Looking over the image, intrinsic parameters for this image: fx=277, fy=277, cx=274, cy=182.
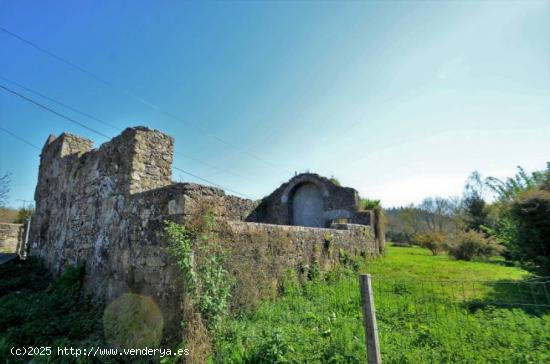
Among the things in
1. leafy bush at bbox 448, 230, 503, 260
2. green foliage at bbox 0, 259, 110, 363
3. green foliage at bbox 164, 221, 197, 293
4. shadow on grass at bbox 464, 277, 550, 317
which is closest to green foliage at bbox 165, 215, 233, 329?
green foliage at bbox 164, 221, 197, 293

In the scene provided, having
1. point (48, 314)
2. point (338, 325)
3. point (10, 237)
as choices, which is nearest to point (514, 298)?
point (338, 325)

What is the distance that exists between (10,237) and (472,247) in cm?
2551

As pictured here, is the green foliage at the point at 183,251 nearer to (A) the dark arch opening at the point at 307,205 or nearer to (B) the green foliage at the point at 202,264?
(B) the green foliage at the point at 202,264

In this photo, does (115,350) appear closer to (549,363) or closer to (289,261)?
(289,261)

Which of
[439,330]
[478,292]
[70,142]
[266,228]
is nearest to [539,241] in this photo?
[478,292]

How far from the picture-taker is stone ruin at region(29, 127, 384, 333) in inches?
177

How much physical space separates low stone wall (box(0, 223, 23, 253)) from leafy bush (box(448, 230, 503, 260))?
2378cm

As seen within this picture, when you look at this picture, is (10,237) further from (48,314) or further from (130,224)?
(130,224)

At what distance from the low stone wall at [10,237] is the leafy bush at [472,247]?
78.0 ft

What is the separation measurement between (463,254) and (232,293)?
575 inches

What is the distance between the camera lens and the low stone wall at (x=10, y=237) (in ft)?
50.7

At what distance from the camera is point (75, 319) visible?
5.19m

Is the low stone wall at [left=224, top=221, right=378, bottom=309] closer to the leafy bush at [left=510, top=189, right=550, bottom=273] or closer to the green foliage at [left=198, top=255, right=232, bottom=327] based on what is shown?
the green foliage at [left=198, top=255, right=232, bottom=327]

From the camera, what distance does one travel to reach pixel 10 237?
51.9ft
